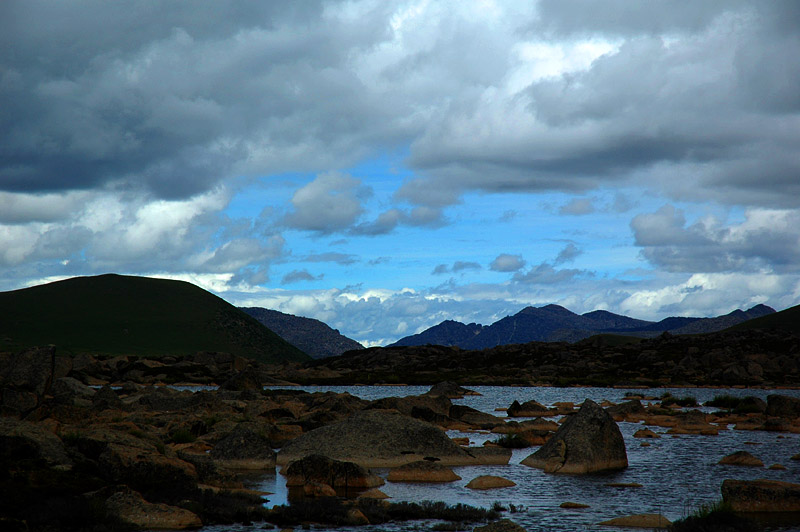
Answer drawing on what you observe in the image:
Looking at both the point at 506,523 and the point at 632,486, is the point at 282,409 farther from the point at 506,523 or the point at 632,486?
the point at 506,523

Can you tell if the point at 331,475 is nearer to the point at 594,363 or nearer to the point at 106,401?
the point at 106,401

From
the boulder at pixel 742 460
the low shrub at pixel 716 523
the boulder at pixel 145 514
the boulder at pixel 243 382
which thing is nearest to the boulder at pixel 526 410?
the boulder at pixel 243 382

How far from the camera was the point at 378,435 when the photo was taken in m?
29.9

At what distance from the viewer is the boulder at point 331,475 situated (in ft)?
77.5

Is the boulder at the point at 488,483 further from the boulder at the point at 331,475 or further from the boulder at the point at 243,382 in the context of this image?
the boulder at the point at 243,382

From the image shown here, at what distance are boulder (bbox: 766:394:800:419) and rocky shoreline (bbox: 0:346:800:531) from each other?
3.7 inches

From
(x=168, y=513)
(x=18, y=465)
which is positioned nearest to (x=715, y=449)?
(x=168, y=513)

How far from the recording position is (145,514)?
59.3ft

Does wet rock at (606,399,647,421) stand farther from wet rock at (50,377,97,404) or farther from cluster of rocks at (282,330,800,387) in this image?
cluster of rocks at (282,330,800,387)

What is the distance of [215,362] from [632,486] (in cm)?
12662

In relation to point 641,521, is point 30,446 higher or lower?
higher

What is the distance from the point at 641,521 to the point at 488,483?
20.8 feet

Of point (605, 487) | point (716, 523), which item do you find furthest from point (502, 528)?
point (605, 487)

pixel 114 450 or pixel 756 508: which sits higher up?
pixel 114 450
